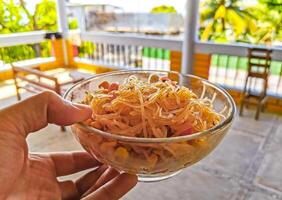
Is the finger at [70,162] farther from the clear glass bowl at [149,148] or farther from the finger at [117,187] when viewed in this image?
the clear glass bowl at [149,148]

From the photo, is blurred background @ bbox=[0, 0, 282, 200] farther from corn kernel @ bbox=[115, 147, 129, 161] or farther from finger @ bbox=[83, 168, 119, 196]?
corn kernel @ bbox=[115, 147, 129, 161]

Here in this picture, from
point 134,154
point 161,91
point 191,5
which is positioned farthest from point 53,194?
point 191,5

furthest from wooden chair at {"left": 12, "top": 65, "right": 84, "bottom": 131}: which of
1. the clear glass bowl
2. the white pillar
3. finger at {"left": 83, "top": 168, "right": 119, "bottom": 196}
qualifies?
the clear glass bowl

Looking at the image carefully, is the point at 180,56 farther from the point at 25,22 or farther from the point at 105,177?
the point at 105,177

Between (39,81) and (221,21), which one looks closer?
(39,81)

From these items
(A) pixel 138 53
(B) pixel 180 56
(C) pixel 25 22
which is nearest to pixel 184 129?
(B) pixel 180 56

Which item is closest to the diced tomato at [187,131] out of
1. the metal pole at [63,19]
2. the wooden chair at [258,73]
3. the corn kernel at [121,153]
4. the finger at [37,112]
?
the corn kernel at [121,153]

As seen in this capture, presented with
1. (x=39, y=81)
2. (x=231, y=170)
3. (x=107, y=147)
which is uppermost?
(x=107, y=147)
